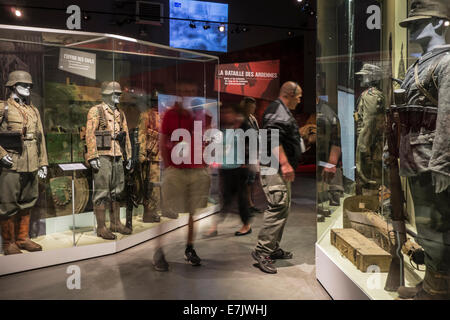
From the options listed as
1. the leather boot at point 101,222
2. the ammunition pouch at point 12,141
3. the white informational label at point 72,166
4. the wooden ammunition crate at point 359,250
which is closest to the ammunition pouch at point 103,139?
the white informational label at point 72,166

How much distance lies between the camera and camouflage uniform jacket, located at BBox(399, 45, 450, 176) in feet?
6.37

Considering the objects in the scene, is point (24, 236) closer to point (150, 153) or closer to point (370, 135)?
point (150, 153)

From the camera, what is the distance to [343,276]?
2812 millimetres

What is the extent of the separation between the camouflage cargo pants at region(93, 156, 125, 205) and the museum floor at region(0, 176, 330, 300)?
637mm

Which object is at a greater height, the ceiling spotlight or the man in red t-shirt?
the ceiling spotlight

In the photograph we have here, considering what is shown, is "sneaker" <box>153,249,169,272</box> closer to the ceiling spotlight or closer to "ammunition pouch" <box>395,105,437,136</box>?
"ammunition pouch" <box>395,105,437,136</box>

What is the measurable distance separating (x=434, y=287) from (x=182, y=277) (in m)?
2.03


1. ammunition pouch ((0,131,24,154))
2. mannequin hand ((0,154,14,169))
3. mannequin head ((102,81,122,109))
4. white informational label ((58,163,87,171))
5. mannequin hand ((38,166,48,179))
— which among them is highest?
mannequin head ((102,81,122,109))

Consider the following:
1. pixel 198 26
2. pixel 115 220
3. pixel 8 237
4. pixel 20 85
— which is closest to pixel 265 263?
pixel 115 220

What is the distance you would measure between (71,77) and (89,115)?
43 cm

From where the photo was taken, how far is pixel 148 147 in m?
4.96

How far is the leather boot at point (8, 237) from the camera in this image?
3742mm

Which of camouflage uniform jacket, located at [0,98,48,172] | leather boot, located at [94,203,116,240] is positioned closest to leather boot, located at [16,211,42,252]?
camouflage uniform jacket, located at [0,98,48,172]

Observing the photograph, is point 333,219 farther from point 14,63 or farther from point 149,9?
point 149,9
